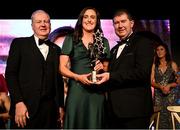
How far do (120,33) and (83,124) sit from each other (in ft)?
2.57

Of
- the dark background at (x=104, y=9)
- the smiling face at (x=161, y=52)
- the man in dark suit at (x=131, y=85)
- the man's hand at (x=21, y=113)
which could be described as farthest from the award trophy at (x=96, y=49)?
the dark background at (x=104, y=9)

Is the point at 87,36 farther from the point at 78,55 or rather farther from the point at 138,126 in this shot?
the point at 138,126

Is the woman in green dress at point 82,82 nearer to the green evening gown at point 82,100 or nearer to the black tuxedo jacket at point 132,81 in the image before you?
the green evening gown at point 82,100

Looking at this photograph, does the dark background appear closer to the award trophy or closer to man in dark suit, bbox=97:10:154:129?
the award trophy

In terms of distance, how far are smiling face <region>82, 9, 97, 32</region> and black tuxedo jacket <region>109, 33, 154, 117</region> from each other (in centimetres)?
32

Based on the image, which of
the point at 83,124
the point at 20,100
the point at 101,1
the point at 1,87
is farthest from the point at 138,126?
the point at 101,1

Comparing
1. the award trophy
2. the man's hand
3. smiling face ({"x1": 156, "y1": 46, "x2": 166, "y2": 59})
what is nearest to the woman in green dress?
the award trophy

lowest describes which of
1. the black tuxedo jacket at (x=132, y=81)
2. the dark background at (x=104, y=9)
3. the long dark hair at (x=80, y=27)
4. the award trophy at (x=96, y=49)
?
the black tuxedo jacket at (x=132, y=81)

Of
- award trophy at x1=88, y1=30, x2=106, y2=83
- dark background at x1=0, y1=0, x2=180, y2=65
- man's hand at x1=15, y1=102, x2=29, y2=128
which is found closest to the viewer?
man's hand at x1=15, y1=102, x2=29, y2=128

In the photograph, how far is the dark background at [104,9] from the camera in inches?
233

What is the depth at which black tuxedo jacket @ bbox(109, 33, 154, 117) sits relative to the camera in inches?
98.4

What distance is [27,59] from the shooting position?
101 inches

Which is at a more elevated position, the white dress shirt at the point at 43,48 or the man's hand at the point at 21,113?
the white dress shirt at the point at 43,48

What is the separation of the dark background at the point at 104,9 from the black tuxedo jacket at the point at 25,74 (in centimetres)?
345
